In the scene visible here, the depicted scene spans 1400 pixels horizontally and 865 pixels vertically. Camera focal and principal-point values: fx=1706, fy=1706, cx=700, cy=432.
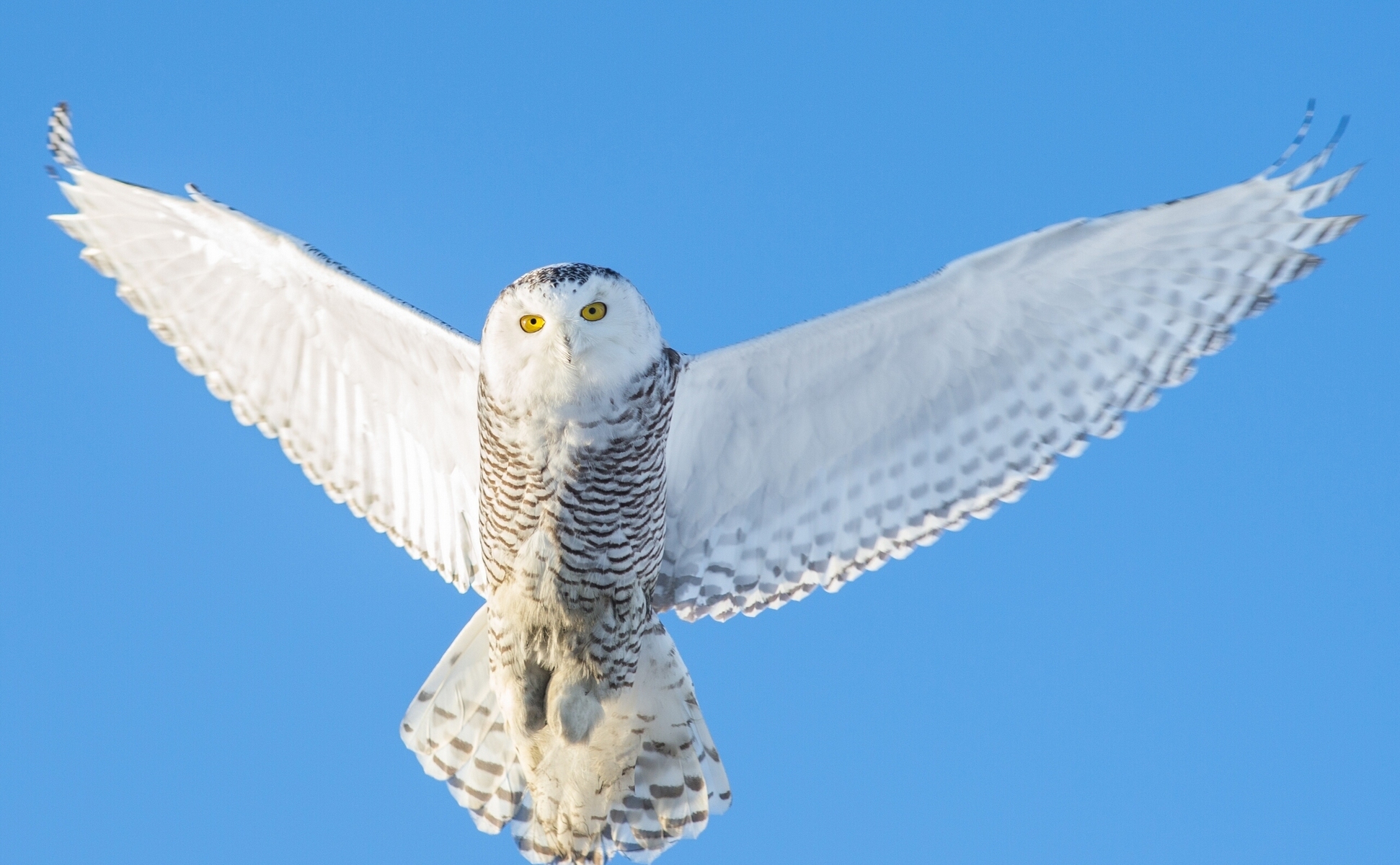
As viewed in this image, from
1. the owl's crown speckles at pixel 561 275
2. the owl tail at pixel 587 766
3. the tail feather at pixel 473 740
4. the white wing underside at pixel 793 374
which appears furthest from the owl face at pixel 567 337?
the tail feather at pixel 473 740

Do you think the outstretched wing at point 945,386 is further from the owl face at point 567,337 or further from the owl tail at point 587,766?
the owl face at point 567,337

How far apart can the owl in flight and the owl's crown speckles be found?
243mm

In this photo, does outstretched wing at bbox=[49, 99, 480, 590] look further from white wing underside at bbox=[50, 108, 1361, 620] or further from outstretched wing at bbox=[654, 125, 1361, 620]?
outstretched wing at bbox=[654, 125, 1361, 620]

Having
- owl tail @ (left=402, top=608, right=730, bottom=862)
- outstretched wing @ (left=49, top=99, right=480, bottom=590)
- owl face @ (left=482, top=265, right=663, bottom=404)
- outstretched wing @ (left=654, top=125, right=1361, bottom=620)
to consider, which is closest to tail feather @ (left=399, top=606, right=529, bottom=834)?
owl tail @ (left=402, top=608, right=730, bottom=862)

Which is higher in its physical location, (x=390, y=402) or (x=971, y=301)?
(x=390, y=402)

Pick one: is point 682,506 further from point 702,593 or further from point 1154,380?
point 1154,380

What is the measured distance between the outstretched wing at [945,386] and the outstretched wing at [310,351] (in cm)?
109

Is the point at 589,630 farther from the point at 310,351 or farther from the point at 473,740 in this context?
the point at 310,351

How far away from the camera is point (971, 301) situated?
7.37 meters

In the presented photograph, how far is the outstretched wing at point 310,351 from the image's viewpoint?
25.0 feet

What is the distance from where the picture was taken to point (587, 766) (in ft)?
25.5

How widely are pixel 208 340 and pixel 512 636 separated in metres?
2.09

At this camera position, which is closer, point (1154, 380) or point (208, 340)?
point (1154, 380)

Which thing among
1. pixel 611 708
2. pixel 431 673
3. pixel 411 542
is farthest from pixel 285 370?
pixel 611 708
